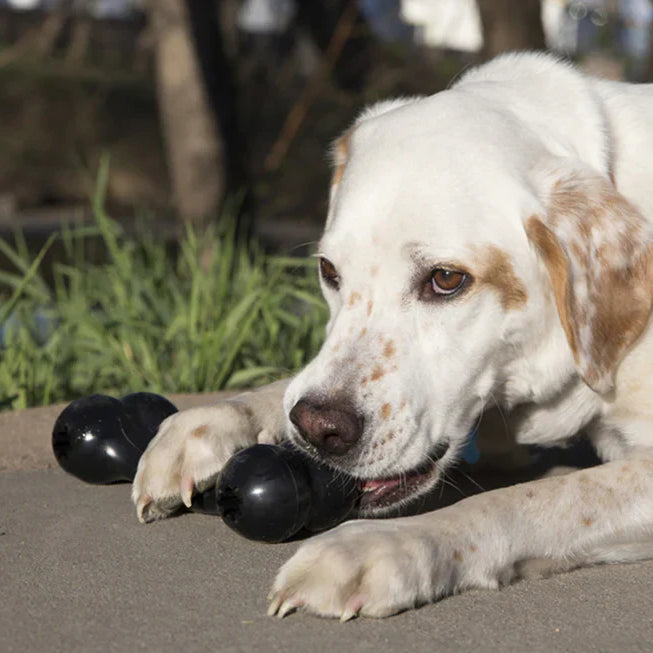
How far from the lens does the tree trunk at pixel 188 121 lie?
6.57m

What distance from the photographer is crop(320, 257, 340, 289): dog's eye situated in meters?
2.81

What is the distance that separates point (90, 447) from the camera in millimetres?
2898

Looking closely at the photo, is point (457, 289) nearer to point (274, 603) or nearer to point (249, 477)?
point (249, 477)

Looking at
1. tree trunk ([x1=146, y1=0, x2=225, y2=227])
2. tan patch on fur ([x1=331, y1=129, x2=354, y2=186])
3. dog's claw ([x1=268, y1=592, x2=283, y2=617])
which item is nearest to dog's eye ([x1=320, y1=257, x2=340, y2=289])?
tan patch on fur ([x1=331, y1=129, x2=354, y2=186])

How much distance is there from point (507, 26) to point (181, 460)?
448 centimetres

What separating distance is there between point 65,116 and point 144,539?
11336 mm

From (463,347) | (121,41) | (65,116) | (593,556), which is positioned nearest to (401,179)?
(463,347)

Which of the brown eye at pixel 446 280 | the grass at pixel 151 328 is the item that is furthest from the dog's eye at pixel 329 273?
the grass at pixel 151 328

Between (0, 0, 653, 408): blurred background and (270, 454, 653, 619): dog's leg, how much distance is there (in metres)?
1.70

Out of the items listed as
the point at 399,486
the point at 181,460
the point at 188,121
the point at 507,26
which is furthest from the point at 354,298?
the point at 188,121

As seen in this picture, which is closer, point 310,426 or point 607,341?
point 310,426

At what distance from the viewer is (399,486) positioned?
262cm

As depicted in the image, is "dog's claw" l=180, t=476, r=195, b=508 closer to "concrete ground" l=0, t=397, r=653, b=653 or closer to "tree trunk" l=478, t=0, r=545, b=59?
"concrete ground" l=0, t=397, r=653, b=653

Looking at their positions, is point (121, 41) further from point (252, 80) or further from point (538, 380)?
point (538, 380)
